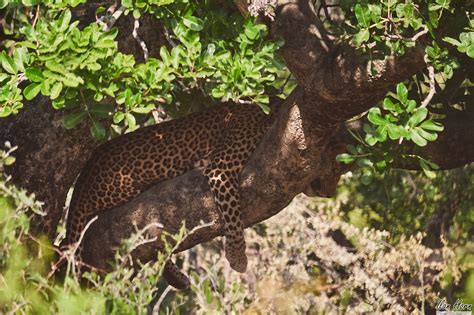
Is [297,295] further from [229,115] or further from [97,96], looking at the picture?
[97,96]

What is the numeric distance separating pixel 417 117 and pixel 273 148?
155 cm

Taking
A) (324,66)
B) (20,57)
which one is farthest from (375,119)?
(20,57)

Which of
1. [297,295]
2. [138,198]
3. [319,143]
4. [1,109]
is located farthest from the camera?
[297,295]

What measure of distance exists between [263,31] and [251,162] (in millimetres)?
1307

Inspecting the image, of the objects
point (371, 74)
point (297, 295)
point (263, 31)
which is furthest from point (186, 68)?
point (297, 295)

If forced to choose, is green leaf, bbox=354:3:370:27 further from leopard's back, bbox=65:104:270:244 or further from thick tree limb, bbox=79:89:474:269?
leopard's back, bbox=65:104:270:244

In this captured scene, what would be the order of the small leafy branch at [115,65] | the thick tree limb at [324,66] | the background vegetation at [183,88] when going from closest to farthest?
the background vegetation at [183,88]
the small leafy branch at [115,65]
the thick tree limb at [324,66]

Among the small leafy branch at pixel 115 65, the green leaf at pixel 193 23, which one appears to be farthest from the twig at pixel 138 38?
the green leaf at pixel 193 23

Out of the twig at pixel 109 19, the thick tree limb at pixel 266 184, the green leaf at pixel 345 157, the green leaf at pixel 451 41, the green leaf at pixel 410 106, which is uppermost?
the twig at pixel 109 19

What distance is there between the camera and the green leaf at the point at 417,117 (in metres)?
6.53

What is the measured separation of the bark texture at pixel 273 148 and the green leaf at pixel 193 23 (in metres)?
0.53

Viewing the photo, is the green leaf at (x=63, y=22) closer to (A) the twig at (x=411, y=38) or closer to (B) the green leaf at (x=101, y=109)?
(B) the green leaf at (x=101, y=109)

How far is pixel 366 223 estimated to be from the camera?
11.4 metres

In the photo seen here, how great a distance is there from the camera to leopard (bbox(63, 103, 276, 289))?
863cm
